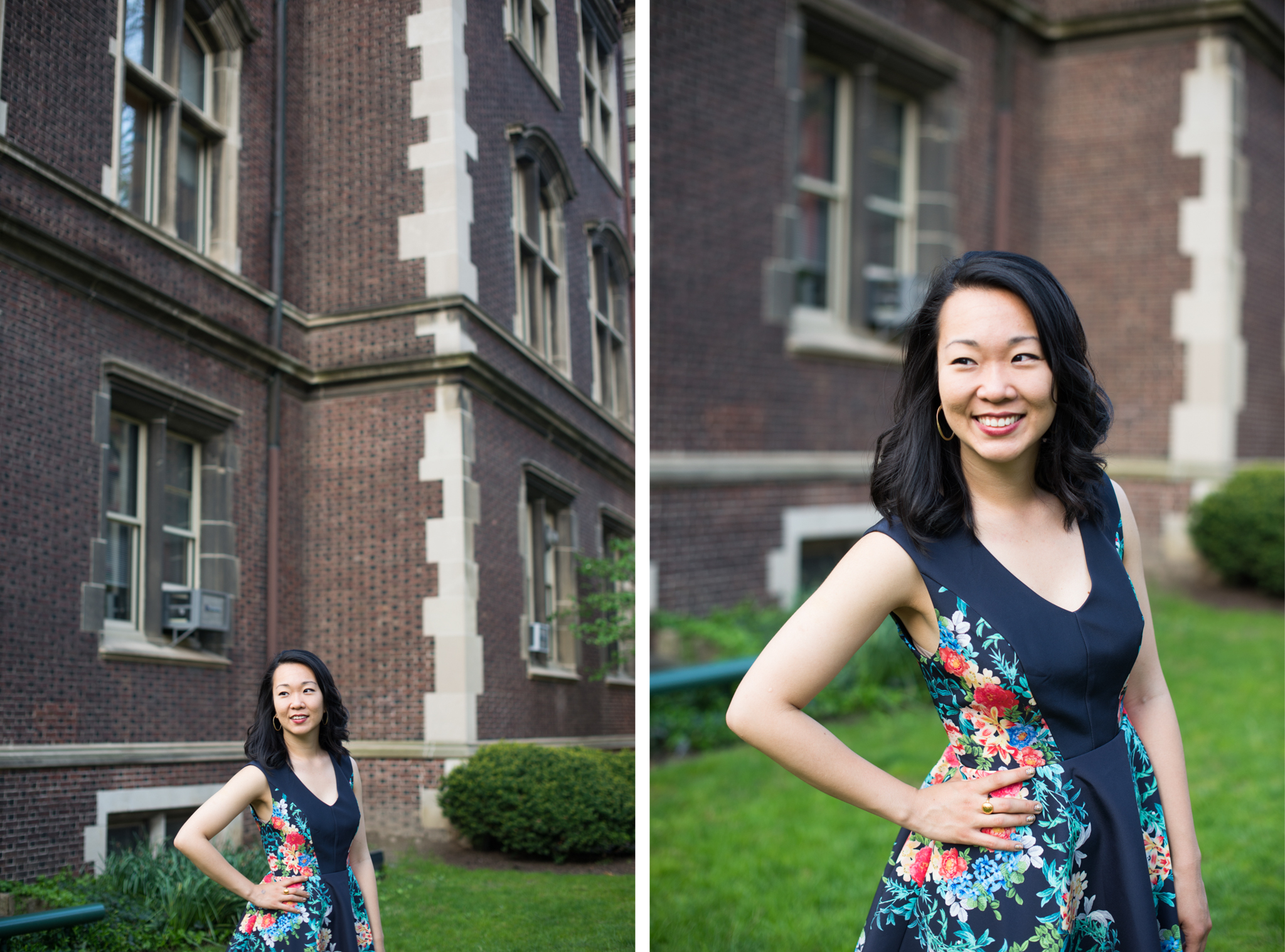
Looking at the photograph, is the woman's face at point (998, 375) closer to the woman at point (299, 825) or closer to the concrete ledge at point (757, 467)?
the woman at point (299, 825)

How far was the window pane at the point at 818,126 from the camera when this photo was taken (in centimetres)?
955

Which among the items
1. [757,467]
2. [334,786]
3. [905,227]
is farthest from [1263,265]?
[334,786]

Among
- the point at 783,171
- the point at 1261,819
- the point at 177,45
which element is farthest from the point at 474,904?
the point at 783,171

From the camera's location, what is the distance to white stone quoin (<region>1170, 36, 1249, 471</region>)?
1102 cm

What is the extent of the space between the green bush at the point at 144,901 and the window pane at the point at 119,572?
0.43 meters

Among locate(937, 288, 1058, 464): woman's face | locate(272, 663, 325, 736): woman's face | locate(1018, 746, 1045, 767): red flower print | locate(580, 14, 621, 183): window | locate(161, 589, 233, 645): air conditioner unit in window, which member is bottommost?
locate(1018, 746, 1045, 767): red flower print

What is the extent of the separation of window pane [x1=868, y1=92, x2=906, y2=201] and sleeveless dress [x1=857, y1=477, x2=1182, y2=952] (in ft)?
28.9

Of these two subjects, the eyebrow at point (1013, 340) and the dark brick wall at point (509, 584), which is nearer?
the eyebrow at point (1013, 340)

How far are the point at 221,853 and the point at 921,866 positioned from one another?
49.4 inches

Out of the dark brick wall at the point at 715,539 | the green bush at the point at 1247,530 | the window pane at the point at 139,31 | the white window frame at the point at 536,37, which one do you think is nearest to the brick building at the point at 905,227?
the dark brick wall at the point at 715,539

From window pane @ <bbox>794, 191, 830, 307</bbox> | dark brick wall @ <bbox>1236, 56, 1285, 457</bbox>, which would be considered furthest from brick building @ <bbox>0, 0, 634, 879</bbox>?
dark brick wall @ <bbox>1236, 56, 1285, 457</bbox>

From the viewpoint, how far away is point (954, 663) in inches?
71.0

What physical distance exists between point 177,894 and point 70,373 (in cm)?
96

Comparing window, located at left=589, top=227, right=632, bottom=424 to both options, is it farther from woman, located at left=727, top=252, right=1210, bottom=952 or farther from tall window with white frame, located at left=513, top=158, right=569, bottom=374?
woman, located at left=727, top=252, right=1210, bottom=952
